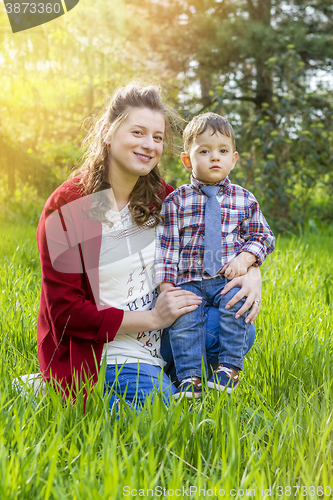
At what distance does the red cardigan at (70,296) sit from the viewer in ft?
5.24

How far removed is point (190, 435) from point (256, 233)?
988 mm

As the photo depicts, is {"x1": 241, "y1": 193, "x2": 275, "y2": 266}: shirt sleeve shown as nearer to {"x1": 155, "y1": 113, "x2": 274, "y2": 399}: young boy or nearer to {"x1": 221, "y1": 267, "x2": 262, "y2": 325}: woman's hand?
{"x1": 155, "y1": 113, "x2": 274, "y2": 399}: young boy

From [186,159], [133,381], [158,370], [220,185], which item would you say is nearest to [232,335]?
[158,370]

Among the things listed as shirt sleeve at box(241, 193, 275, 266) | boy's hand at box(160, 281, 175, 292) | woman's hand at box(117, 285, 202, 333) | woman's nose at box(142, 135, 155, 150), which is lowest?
woman's hand at box(117, 285, 202, 333)

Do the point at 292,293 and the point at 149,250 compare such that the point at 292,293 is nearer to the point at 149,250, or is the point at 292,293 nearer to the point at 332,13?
the point at 149,250

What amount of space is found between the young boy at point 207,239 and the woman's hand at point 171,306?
5 centimetres

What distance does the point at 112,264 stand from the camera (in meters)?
1.80

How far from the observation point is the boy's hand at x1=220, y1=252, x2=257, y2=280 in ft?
6.01

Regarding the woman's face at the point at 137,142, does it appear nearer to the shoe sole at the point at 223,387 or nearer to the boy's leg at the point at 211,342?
the boy's leg at the point at 211,342

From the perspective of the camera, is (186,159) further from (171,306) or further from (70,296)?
(70,296)

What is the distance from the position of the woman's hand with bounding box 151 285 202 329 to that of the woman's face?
0.53m

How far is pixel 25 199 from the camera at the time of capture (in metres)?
7.32

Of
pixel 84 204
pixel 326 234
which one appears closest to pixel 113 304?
pixel 84 204

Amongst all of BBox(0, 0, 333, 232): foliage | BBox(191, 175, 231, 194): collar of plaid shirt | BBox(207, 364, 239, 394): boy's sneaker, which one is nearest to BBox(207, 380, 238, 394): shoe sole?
BBox(207, 364, 239, 394): boy's sneaker
